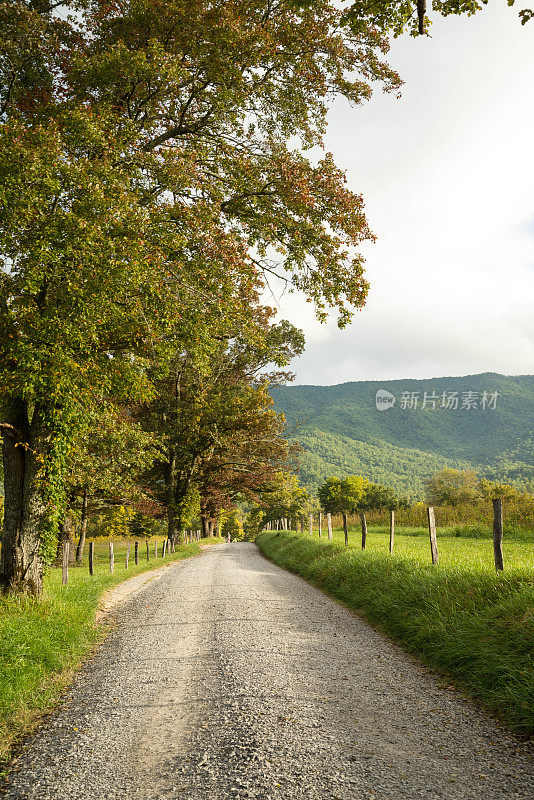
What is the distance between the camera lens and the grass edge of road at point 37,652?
4.39m

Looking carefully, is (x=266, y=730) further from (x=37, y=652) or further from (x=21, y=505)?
(x=21, y=505)

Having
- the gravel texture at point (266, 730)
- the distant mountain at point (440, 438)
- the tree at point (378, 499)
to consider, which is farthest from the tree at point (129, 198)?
the distant mountain at point (440, 438)

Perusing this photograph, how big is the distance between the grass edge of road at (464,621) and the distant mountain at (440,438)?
130084 millimetres

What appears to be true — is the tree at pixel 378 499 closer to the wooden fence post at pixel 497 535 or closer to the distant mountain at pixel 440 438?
the wooden fence post at pixel 497 535

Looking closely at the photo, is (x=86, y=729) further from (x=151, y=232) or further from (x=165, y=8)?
(x=165, y=8)

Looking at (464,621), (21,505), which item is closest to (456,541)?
(464,621)

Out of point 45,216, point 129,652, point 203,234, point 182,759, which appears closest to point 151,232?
point 203,234

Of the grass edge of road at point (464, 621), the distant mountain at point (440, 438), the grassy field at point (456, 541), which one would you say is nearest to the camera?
the grass edge of road at point (464, 621)

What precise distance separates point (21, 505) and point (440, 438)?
645ft

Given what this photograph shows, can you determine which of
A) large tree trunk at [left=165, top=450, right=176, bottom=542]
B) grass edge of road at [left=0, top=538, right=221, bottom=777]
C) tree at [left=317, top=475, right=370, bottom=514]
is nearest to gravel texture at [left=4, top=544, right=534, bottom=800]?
grass edge of road at [left=0, top=538, right=221, bottom=777]

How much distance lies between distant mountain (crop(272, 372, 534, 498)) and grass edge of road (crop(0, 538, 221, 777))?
434 ft

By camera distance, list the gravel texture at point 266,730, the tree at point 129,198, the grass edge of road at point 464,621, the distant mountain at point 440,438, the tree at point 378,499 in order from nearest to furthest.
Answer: the gravel texture at point 266,730
the grass edge of road at point 464,621
the tree at point 129,198
the tree at point 378,499
the distant mountain at point 440,438

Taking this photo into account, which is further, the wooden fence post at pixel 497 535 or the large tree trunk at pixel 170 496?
the large tree trunk at pixel 170 496

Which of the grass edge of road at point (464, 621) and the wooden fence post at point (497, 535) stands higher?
the wooden fence post at point (497, 535)
